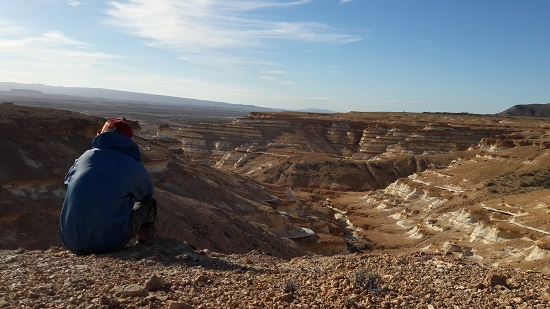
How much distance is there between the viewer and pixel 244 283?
18.8 ft

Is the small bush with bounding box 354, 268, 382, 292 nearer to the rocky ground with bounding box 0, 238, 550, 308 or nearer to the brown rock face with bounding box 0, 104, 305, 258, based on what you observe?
the rocky ground with bounding box 0, 238, 550, 308

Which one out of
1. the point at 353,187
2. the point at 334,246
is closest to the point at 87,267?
the point at 334,246

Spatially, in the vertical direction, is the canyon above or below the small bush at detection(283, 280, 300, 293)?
below

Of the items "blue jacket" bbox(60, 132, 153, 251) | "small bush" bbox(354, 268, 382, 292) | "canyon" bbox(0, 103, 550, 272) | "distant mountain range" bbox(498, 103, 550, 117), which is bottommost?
"canyon" bbox(0, 103, 550, 272)

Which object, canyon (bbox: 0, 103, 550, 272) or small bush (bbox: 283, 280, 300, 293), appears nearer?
small bush (bbox: 283, 280, 300, 293)

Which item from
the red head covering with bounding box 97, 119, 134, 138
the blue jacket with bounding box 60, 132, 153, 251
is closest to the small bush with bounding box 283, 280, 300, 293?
the blue jacket with bounding box 60, 132, 153, 251

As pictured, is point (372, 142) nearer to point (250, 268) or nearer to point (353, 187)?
point (353, 187)

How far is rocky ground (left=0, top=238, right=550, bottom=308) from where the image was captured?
4961mm

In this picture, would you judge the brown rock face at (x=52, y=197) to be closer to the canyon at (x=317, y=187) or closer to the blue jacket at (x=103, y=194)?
the canyon at (x=317, y=187)

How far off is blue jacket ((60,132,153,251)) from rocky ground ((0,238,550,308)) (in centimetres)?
32

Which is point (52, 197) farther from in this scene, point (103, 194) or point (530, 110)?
point (530, 110)

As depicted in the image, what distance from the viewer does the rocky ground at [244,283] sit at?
4.96 m

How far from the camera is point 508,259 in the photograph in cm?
2573

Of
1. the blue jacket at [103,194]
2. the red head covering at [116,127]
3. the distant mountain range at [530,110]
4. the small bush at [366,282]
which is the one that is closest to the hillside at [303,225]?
the small bush at [366,282]
